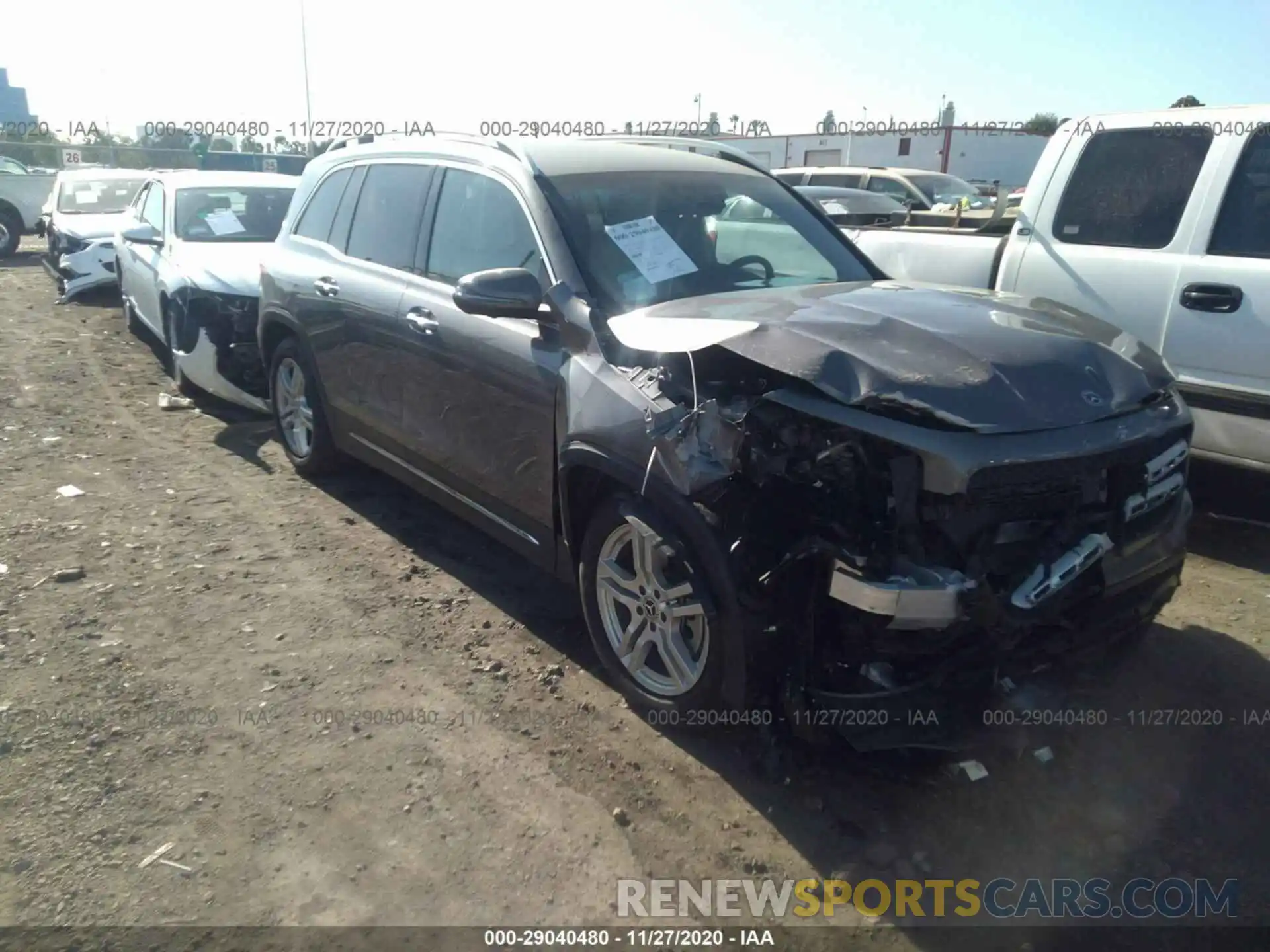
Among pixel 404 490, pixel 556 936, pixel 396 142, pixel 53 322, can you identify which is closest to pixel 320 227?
pixel 396 142

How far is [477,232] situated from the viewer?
13.6ft

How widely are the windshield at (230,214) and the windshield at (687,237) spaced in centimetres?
499

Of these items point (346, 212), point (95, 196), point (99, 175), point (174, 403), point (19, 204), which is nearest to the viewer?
point (346, 212)

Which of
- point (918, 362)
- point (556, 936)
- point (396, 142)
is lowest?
point (556, 936)

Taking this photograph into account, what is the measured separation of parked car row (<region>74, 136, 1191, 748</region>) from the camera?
2729 mm

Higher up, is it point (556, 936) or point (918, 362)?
point (918, 362)

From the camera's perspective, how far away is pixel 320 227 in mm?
5539

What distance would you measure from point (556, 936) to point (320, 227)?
4294mm

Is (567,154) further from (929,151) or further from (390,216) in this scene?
(929,151)

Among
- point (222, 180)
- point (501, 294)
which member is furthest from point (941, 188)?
point (501, 294)

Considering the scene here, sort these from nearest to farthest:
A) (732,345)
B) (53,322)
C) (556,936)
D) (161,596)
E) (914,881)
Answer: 1. (556,936)
2. (914,881)
3. (732,345)
4. (161,596)
5. (53,322)

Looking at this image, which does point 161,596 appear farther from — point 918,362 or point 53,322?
point 53,322

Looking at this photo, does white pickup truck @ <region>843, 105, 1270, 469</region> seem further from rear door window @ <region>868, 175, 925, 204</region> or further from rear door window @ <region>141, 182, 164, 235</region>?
rear door window @ <region>868, 175, 925, 204</region>

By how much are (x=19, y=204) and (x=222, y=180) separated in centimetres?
1302
